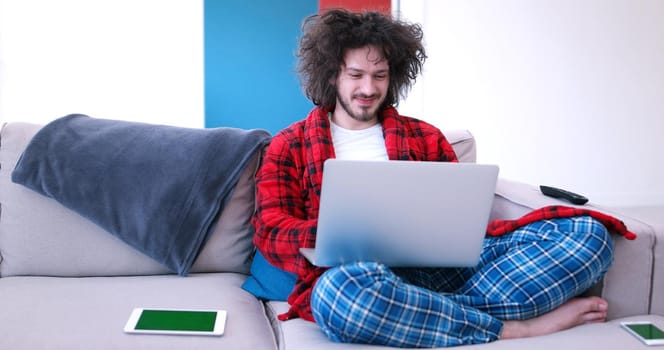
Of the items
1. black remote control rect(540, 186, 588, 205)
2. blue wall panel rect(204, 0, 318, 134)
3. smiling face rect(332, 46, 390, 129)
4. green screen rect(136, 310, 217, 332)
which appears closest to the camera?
green screen rect(136, 310, 217, 332)

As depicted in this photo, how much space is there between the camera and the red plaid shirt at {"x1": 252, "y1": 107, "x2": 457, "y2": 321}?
150 centimetres

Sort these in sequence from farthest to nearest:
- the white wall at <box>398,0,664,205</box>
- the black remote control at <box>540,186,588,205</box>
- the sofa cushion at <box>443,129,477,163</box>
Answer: the white wall at <box>398,0,664,205</box>
the sofa cushion at <box>443,129,477,163</box>
the black remote control at <box>540,186,588,205</box>

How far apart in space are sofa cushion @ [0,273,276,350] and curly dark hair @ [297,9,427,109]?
659 millimetres

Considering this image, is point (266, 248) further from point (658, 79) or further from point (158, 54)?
point (658, 79)

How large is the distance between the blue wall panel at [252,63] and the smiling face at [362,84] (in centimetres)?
234

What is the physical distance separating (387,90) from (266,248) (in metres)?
0.67

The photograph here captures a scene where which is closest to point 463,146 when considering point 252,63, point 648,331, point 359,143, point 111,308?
point 359,143

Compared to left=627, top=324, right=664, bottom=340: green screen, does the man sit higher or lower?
higher

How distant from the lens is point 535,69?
4.56 metres

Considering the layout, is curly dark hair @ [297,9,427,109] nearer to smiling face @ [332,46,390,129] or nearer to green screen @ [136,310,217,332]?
smiling face @ [332,46,390,129]

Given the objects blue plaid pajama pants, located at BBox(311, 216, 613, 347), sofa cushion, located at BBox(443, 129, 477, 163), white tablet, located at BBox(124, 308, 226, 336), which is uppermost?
sofa cushion, located at BBox(443, 129, 477, 163)

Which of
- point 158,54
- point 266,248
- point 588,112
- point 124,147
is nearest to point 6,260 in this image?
point 124,147

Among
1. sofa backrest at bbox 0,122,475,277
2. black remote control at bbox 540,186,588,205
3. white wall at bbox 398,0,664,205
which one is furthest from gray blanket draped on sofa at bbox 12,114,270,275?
white wall at bbox 398,0,664,205

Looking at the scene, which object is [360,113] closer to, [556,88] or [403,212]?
[403,212]
